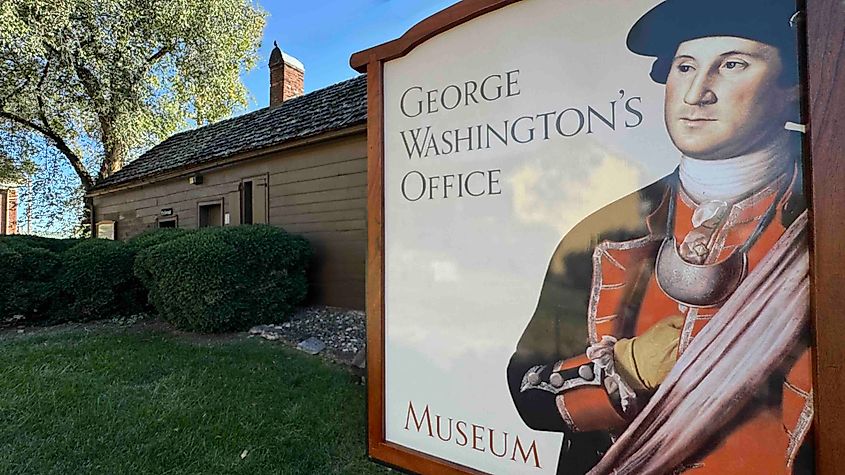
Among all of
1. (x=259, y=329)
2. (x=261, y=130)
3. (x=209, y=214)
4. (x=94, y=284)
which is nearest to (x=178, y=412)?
(x=259, y=329)

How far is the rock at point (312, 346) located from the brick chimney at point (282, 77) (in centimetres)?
705

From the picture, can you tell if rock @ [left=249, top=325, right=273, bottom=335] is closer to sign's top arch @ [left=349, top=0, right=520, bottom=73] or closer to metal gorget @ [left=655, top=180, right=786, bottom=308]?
sign's top arch @ [left=349, top=0, right=520, bottom=73]

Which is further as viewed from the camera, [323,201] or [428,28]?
[323,201]

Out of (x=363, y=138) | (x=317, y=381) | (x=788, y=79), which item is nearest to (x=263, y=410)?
(x=317, y=381)

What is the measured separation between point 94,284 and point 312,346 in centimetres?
412

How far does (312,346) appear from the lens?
5164mm

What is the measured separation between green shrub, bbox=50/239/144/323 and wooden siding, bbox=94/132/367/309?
2.35 meters

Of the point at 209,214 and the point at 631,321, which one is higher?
the point at 209,214

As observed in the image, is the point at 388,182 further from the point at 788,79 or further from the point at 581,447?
the point at 788,79

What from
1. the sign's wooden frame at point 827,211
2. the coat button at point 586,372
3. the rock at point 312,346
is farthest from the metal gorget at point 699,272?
the rock at point 312,346

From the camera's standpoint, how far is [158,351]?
501 centimetres

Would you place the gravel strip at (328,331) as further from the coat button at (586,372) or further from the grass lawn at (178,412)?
the coat button at (586,372)

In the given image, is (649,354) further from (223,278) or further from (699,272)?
(223,278)

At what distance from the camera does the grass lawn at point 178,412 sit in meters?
2.76
